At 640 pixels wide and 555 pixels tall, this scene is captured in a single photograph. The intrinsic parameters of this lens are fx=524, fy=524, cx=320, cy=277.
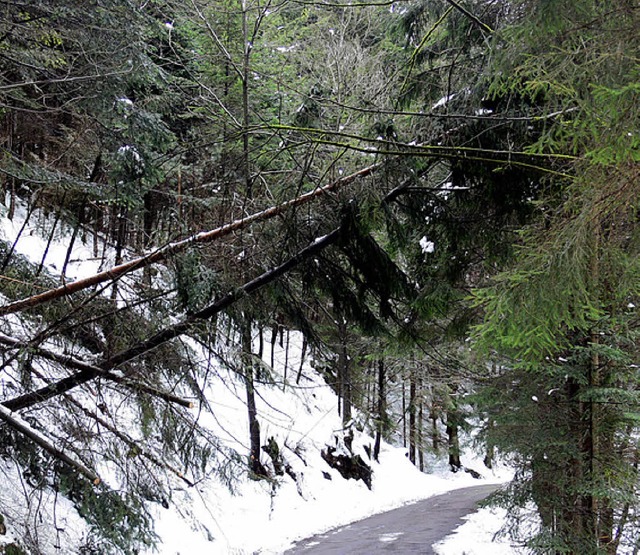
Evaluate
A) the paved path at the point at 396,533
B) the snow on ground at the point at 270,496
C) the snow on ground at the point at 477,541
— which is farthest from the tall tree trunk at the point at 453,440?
the snow on ground at the point at 477,541

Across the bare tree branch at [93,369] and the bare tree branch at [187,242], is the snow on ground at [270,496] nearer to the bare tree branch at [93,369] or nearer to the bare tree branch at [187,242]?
the bare tree branch at [93,369]

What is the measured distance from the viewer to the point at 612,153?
8.52 ft

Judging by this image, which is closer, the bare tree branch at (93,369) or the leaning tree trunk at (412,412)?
the bare tree branch at (93,369)

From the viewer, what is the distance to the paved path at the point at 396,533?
31.9 feet

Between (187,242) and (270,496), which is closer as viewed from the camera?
(187,242)

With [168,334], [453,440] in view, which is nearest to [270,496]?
[168,334]

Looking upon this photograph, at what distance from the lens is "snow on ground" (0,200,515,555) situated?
616cm

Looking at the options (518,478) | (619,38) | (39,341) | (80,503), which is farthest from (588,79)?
(518,478)

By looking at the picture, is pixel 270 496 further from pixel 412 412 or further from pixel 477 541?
pixel 412 412

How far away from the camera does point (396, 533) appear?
11.4 metres

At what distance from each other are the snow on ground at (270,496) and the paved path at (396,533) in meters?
0.40

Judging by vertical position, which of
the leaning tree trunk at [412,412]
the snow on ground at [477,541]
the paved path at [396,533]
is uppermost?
the leaning tree trunk at [412,412]

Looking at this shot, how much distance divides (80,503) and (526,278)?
3510mm

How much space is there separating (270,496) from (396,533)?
6.70 metres
